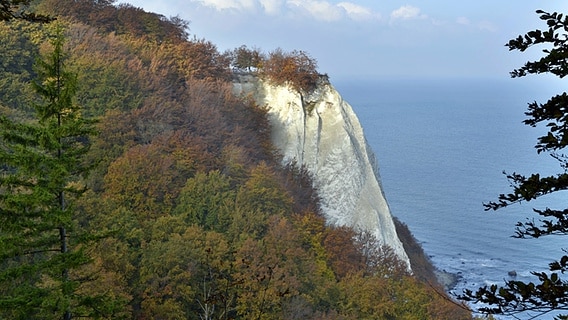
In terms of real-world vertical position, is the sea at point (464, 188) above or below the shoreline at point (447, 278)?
above

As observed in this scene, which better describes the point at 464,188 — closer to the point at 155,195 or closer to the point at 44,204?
the point at 155,195

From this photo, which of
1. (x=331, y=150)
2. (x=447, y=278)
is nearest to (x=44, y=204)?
(x=331, y=150)

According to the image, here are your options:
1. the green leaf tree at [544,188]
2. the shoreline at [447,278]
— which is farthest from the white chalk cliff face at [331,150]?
the green leaf tree at [544,188]

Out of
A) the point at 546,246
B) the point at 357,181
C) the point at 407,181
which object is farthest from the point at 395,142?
the point at 357,181

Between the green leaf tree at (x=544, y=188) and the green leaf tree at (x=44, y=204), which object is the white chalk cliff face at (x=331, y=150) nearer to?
the green leaf tree at (x=44, y=204)

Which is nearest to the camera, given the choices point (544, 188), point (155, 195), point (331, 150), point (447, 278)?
point (544, 188)

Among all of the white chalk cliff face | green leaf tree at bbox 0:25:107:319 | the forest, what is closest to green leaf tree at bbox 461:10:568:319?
the forest
